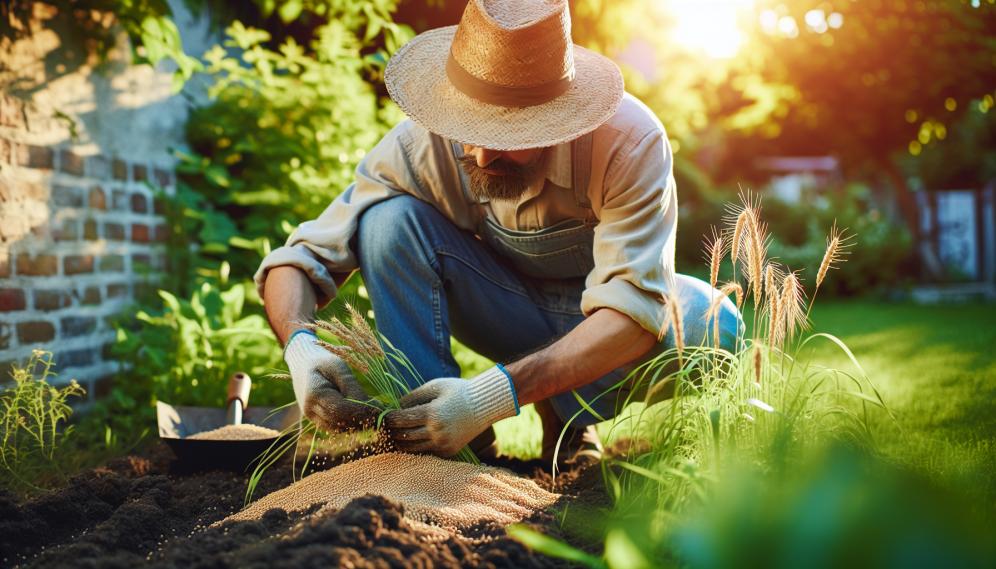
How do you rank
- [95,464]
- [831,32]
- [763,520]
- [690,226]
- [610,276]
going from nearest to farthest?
[763,520] → [610,276] → [95,464] → [831,32] → [690,226]

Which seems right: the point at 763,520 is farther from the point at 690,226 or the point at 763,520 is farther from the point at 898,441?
the point at 690,226

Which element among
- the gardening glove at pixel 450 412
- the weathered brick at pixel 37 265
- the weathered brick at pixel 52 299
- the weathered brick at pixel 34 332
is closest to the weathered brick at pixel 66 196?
the weathered brick at pixel 37 265

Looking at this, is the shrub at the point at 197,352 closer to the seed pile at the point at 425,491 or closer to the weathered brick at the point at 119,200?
the weathered brick at the point at 119,200

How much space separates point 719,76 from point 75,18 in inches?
414

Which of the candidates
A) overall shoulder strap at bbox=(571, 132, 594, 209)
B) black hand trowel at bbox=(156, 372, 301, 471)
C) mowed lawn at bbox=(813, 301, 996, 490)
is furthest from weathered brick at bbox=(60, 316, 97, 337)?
mowed lawn at bbox=(813, 301, 996, 490)

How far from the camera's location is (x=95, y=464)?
100.0 inches

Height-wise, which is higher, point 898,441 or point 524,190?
point 524,190

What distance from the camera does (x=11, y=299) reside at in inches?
110

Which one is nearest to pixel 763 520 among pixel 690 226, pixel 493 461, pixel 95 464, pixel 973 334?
pixel 493 461

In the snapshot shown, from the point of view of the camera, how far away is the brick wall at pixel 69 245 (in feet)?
9.15

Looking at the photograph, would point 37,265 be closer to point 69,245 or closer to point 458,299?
point 69,245

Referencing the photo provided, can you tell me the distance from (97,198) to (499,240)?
172 cm

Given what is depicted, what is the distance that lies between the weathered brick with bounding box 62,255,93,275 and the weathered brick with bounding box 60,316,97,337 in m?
0.17

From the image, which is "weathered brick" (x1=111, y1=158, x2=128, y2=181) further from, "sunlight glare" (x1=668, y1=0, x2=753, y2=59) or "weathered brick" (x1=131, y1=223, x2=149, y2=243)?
"sunlight glare" (x1=668, y1=0, x2=753, y2=59)
